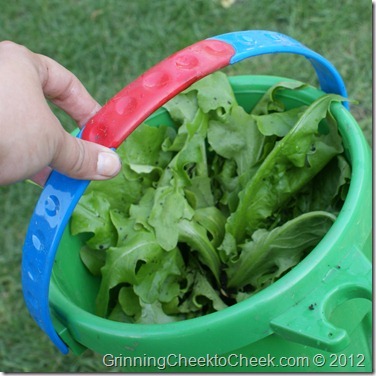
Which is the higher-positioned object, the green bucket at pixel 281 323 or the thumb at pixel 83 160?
the thumb at pixel 83 160

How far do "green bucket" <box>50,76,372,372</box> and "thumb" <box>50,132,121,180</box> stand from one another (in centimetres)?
17

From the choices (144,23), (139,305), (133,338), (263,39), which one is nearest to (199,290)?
(139,305)

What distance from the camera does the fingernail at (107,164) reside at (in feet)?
2.06

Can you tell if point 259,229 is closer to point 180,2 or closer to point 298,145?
point 298,145

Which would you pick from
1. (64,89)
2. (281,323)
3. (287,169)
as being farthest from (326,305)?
(64,89)

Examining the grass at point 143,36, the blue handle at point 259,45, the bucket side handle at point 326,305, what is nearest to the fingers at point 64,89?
the blue handle at point 259,45

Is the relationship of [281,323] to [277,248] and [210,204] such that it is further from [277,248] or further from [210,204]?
[210,204]

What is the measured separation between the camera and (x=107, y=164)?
2.07ft

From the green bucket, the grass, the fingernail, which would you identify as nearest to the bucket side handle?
the green bucket

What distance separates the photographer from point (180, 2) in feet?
4.61

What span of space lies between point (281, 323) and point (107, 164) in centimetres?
24

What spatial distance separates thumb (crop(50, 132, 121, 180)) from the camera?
0.60 meters

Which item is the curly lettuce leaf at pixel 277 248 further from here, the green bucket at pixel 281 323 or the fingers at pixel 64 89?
the fingers at pixel 64 89

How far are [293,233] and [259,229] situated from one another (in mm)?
63
